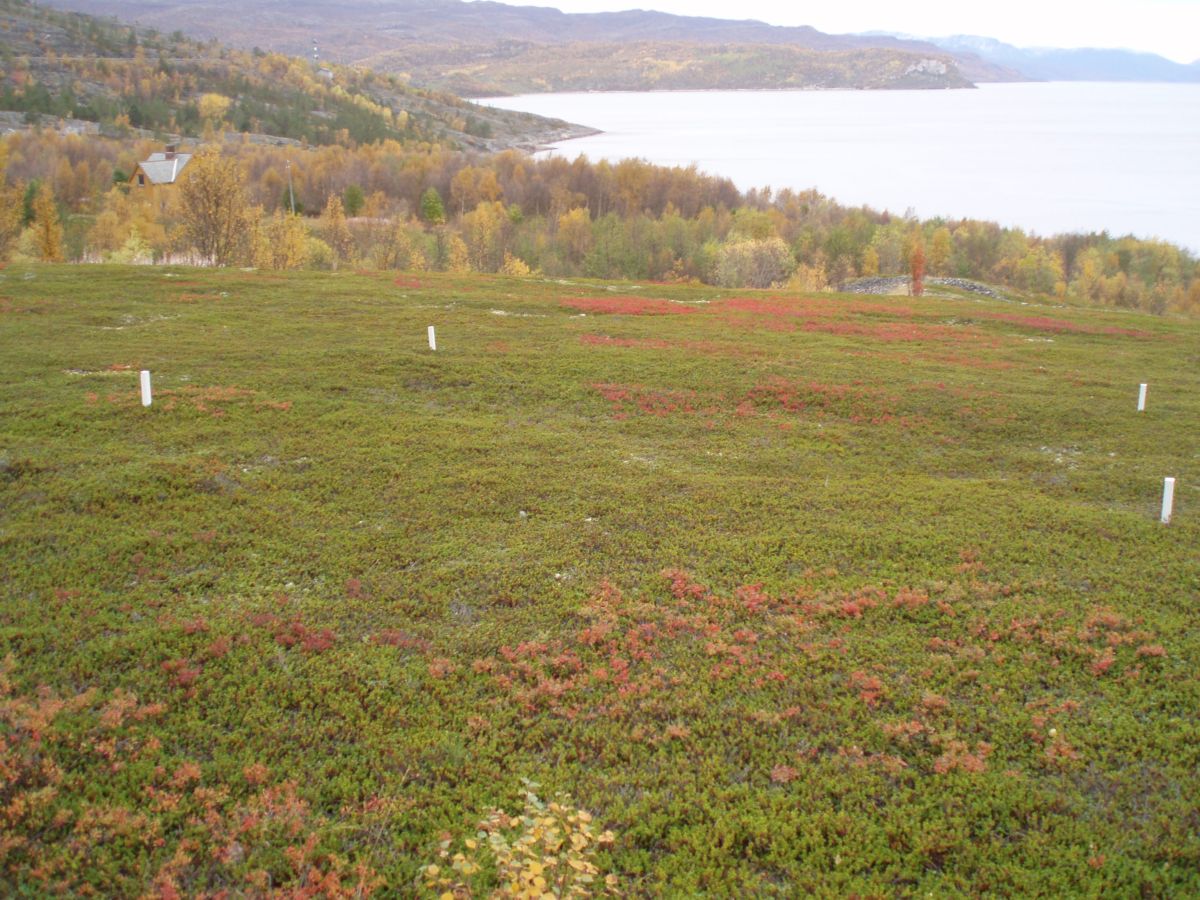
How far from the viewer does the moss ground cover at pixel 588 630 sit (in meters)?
7.89

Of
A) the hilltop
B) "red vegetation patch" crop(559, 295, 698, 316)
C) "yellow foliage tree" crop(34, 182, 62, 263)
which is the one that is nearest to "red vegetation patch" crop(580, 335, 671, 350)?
"red vegetation patch" crop(559, 295, 698, 316)

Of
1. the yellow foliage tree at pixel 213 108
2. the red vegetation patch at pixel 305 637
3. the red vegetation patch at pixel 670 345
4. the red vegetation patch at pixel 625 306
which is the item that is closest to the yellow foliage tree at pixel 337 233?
the red vegetation patch at pixel 625 306

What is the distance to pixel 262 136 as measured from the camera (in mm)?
149500

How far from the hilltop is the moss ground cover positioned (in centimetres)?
13714

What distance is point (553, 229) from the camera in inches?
4213

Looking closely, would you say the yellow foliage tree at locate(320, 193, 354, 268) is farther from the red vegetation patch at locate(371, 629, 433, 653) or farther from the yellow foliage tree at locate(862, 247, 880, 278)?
the red vegetation patch at locate(371, 629, 433, 653)

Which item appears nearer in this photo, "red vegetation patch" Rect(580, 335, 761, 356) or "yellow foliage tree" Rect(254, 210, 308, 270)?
"red vegetation patch" Rect(580, 335, 761, 356)

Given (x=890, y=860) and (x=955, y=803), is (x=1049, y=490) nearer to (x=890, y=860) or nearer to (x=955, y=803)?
(x=955, y=803)

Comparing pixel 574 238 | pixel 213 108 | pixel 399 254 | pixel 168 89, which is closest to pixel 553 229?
pixel 574 238

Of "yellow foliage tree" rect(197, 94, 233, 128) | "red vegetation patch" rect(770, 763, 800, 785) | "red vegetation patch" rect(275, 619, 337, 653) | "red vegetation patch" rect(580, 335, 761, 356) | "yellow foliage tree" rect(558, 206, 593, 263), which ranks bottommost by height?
"red vegetation patch" rect(770, 763, 800, 785)

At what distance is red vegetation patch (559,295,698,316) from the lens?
1443 inches

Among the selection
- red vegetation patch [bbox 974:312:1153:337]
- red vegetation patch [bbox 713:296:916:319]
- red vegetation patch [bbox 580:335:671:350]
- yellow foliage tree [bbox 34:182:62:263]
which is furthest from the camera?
yellow foliage tree [bbox 34:182:62:263]

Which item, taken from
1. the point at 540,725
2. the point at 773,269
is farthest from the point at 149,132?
the point at 540,725

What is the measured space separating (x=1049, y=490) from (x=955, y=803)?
39.2ft
